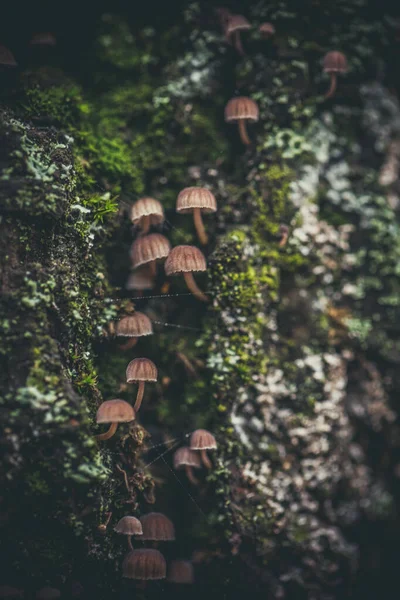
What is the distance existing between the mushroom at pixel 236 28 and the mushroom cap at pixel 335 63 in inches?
24.1

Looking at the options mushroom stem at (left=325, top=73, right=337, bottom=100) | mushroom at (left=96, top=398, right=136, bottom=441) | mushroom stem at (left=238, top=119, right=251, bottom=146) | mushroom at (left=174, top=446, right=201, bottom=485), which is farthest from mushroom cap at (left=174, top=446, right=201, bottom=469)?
mushroom stem at (left=325, top=73, right=337, bottom=100)

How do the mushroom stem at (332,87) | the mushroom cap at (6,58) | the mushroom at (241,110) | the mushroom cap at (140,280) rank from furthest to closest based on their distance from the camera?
the mushroom stem at (332,87), the mushroom at (241,110), the mushroom cap at (140,280), the mushroom cap at (6,58)

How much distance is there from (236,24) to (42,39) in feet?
4.29

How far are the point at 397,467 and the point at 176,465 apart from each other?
198 cm

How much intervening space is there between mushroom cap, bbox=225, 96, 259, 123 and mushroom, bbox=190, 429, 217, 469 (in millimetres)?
2065

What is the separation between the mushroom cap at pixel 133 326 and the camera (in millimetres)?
2991

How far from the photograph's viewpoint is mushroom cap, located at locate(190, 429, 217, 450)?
→ 2.99 meters

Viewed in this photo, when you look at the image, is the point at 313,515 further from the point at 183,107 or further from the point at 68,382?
the point at 183,107

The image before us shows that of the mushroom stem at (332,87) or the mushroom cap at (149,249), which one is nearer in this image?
the mushroom cap at (149,249)

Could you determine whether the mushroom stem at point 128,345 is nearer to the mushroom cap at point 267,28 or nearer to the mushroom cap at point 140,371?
the mushroom cap at point 140,371

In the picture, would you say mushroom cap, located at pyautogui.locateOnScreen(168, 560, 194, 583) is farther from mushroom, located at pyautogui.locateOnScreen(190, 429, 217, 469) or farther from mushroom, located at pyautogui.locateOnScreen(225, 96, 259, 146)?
mushroom, located at pyautogui.locateOnScreen(225, 96, 259, 146)

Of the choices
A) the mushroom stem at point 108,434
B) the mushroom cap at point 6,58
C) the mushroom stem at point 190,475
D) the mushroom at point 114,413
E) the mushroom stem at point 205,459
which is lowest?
the mushroom stem at point 190,475

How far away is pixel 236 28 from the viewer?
132 inches

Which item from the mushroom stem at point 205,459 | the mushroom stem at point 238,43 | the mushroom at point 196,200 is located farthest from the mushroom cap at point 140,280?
the mushroom stem at point 238,43
